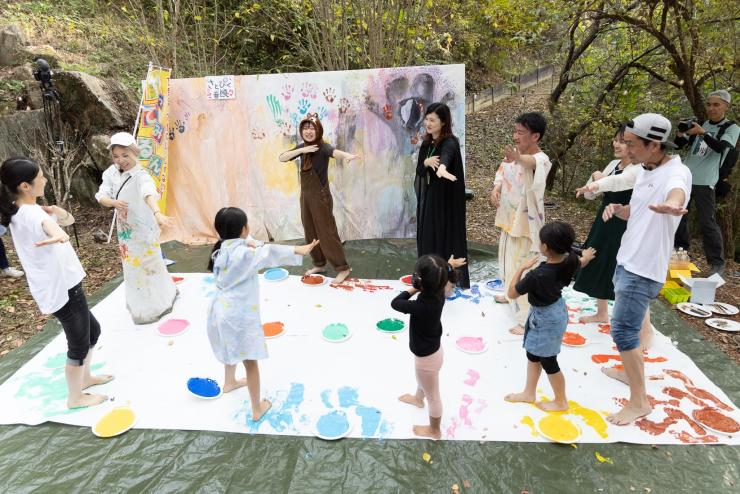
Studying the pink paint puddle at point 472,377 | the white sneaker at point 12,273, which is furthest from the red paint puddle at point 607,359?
the white sneaker at point 12,273

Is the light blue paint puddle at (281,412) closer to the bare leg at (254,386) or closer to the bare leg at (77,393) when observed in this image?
the bare leg at (254,386)

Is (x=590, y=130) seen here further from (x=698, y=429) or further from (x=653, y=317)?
(x=698, y=429)

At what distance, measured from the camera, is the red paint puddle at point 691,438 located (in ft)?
8.18

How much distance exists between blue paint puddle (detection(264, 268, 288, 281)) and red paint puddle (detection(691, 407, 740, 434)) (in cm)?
352

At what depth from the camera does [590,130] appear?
7281 millimetres

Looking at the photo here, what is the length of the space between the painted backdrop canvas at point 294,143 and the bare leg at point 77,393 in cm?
287

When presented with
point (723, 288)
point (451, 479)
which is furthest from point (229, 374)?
point (723, 288)

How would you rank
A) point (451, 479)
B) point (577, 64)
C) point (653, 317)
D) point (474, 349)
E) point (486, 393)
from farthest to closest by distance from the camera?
1. point (577, 64)
2. point (653, 317)
3. point (474, 349)
4. point (486, 393)
5. point (451, 479)

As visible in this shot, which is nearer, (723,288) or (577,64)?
(723,288)

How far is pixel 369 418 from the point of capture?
2734 mm

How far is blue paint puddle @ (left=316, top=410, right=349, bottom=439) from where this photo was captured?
2.60 m

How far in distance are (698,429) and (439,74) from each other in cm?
372

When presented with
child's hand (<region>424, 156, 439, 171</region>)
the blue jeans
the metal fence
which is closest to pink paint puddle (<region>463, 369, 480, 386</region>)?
the blue jeans

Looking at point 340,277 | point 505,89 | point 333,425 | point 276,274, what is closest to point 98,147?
point 276,274
